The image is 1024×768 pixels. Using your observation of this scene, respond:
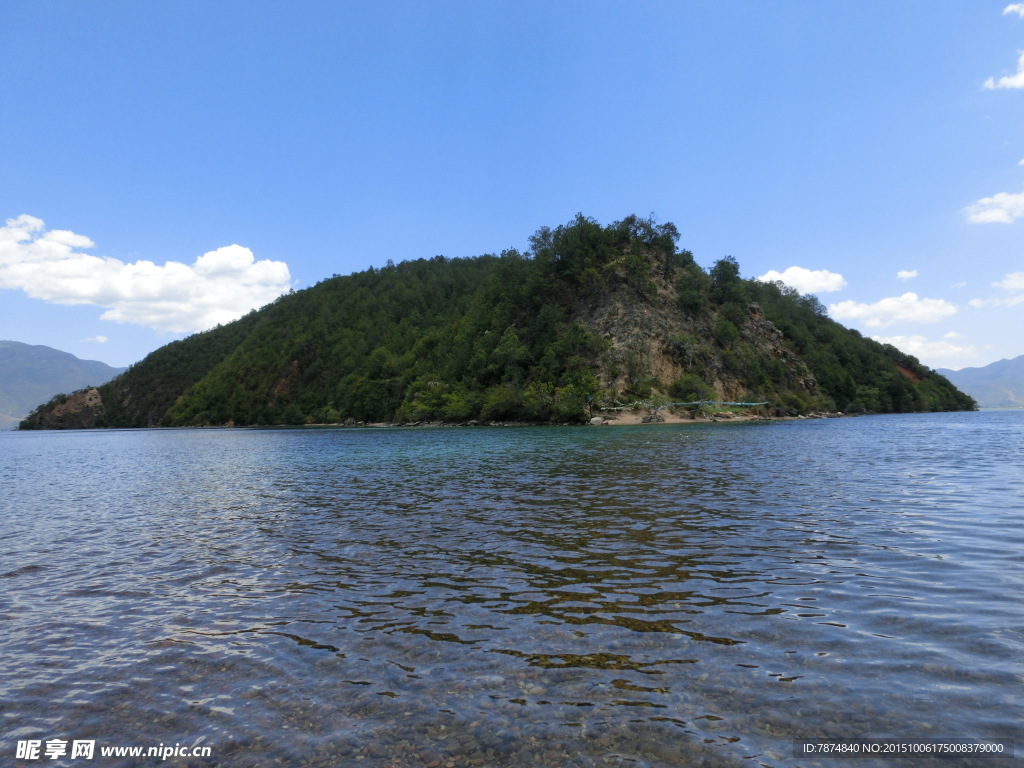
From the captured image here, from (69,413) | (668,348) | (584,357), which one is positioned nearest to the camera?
(668,348)

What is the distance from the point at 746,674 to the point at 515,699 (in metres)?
2.81

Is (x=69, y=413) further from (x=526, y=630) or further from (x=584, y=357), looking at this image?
(x=526, y=630)

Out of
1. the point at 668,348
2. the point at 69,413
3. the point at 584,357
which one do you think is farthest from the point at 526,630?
the point at 69,413

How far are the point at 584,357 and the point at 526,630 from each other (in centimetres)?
10424

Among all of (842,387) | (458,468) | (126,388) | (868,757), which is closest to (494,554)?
(868,757)

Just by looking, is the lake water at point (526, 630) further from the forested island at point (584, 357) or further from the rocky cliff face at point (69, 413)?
the rocky cliff face at point (69, 413)

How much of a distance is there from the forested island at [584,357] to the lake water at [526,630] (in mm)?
81582

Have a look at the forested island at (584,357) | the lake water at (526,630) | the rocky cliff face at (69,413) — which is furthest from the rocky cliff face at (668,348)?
the rocky cliff face at (69,413)

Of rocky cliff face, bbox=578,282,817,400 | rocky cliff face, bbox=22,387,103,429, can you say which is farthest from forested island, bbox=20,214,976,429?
rocky cliff face, bbox=22,387,103,429

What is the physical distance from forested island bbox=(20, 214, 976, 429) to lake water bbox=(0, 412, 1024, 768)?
81.6 m

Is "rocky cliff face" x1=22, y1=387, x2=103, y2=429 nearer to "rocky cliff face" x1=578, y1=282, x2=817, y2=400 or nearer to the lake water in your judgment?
"rocky cliff face" x1=578, y1=282, x2=817, y2=400

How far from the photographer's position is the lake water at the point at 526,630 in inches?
227

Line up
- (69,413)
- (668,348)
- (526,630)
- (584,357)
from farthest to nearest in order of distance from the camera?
(69,413), (584,357), (668,348), (526,630)

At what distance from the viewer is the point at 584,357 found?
111 meters
